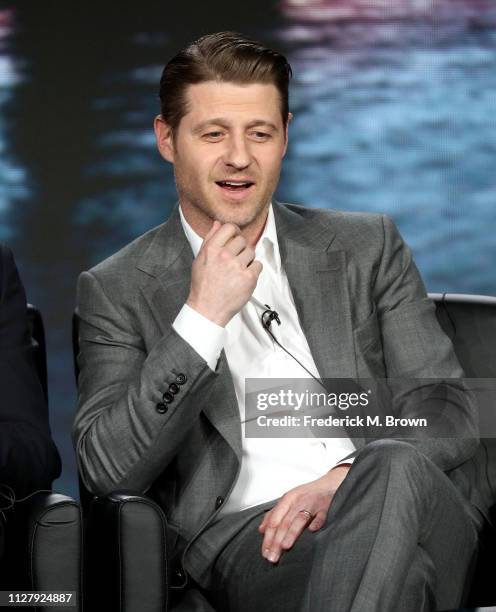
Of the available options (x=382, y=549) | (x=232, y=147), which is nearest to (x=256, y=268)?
(x=232, y=147)

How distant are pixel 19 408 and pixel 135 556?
565 millimetres

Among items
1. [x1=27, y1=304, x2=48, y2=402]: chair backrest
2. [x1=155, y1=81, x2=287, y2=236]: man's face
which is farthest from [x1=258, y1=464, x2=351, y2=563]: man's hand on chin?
[x1=27, y1=304, x2=48, y2=402]: chair backrest

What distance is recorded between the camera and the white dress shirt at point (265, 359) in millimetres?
2531

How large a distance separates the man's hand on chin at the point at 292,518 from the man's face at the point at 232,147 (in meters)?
0.65

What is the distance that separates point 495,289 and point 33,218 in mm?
1599

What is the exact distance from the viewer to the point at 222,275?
2580mm

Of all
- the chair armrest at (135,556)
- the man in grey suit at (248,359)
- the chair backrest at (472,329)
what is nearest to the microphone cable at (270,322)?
the man in grey suit at (248,359)

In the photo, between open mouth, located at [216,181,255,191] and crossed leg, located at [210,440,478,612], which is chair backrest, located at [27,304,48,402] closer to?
open mouth, located at [216,181,255,191]

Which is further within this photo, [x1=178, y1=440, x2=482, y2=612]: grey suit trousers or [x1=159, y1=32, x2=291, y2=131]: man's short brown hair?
[x1=159, y1=32, x2=291, y2=131]: man's short brown hair

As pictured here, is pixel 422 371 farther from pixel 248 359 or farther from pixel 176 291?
pixel 176 291

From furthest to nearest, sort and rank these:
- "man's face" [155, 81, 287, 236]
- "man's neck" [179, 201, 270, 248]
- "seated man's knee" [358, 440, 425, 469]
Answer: "man's neck" [179, 201, 270, 248] < "man's face" [155, 81, 287, 236] < "seated man's knee" [358, 440, 425, 469]

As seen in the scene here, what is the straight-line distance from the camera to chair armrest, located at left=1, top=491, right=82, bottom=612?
90.5 inches

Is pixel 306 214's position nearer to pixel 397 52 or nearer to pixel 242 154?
pixel 242 154

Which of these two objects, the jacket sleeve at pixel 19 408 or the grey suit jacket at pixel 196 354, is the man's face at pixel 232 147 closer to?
the grey suit jacket at pixel 196 354
